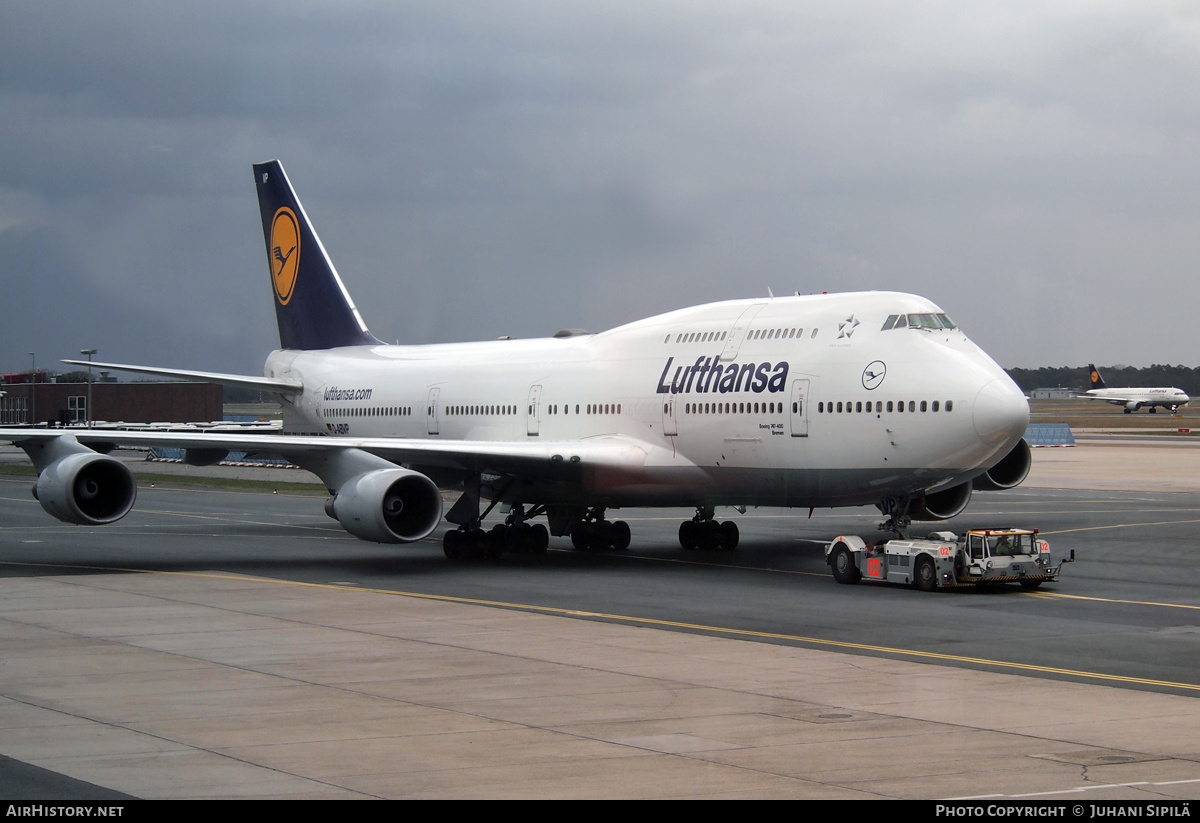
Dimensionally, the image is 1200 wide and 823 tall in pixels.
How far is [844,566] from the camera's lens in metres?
26.8

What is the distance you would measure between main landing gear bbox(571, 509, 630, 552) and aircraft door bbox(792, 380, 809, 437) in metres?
8.15

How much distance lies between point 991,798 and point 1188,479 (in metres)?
50.8

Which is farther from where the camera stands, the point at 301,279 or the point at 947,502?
the point at 301,279

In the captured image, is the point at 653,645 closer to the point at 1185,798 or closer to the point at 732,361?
the point at 1185,798

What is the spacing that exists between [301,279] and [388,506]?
1682cm

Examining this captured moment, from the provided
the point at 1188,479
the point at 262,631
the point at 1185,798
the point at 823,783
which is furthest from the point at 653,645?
the point at 1188,479

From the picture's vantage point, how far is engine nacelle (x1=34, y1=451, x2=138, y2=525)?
98.3 feet

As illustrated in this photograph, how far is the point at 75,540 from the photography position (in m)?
38.1

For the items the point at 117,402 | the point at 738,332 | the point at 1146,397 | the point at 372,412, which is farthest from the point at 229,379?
the point at 1146,397

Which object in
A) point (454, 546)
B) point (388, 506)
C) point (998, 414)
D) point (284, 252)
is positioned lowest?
point (454, 546)

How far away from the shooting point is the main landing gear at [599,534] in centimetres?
3466

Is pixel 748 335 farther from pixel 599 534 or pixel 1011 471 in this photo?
pixel 599 534

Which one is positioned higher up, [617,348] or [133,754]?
[617,348]

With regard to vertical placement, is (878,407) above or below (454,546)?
above
